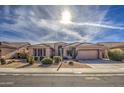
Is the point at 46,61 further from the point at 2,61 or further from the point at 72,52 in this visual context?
the point at 2,61

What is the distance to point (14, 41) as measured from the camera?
10445 mm

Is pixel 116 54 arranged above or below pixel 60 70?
above

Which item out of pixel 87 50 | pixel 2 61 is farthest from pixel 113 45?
pixel 2 61

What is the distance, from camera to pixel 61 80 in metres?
10.4

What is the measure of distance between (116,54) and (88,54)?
0.85m

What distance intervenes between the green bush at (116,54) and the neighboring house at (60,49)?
11cm

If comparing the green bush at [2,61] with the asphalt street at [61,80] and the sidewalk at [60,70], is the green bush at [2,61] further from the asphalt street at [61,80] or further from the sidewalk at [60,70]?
the asphalt street at [61,80]

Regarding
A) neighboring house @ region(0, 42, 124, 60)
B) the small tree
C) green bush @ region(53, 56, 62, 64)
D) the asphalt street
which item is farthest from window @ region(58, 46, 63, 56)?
the asphalt street

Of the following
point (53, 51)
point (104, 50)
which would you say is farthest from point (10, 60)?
point (104, 50)

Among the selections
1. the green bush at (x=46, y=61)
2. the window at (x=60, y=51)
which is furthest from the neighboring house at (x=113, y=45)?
the green bush at (x=46, y=61)

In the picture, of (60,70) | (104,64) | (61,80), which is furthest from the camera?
(60,70)

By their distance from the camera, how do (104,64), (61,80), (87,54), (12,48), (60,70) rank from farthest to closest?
(60,70), (104,64), (87,54), (12,48), (61,80)

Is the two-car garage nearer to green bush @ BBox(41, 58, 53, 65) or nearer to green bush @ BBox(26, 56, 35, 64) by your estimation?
green bush @ BBox(41, 58, 53, 65)

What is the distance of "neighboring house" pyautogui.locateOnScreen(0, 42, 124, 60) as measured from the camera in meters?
10.5
